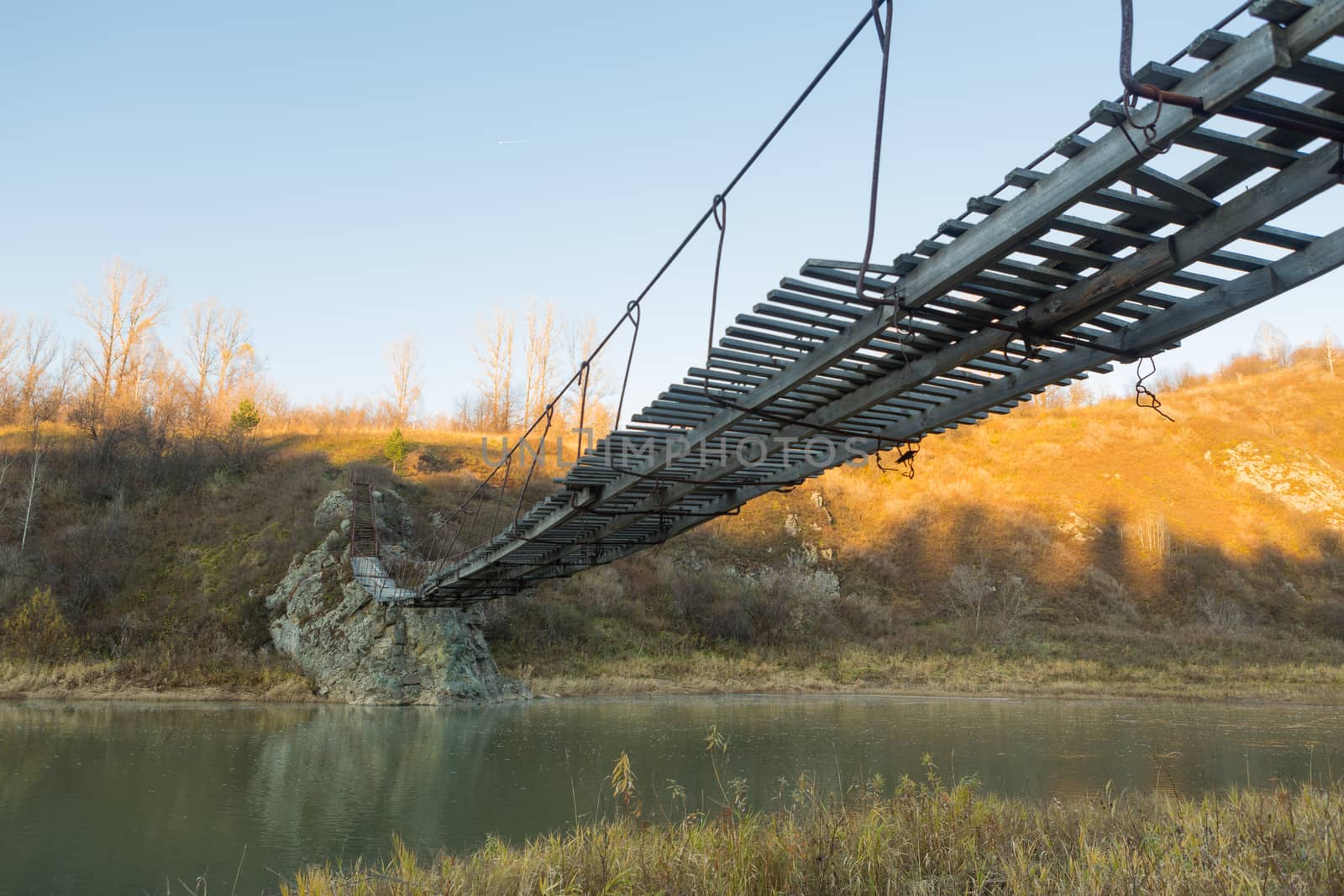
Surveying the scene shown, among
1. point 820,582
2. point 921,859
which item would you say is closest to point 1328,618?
point 820,582

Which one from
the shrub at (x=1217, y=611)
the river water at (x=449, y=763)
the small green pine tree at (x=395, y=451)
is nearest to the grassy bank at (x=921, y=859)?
the river water at (x=449, y=763)

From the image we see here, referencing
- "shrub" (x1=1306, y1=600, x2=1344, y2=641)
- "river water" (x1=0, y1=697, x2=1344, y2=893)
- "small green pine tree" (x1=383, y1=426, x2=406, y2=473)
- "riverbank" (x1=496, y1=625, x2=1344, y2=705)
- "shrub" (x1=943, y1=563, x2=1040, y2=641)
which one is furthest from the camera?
"small green pine tree" (x1=383, y1=426, x2=406, y2=473)

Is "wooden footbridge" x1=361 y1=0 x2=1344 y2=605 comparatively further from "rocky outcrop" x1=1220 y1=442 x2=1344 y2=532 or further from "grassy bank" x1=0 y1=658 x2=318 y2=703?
"rocky outcrop" x1=1220 y1=442 x2=1344 y2=532

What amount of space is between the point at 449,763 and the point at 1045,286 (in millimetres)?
9281

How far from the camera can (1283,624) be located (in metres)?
27.5

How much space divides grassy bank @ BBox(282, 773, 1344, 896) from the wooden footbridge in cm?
242

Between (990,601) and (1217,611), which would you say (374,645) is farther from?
(1217,611)

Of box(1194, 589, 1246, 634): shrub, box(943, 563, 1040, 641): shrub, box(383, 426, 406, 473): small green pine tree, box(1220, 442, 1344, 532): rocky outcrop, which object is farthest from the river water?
box(1220, 442, 1344, 532): rocky outcrop

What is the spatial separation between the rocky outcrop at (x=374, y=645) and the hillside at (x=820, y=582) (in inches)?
25.9

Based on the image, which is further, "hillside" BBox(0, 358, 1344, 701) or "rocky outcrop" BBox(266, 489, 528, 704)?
"hillside" BBox(0, 358, 1344, 701)

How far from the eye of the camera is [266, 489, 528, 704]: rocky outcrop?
1658 centimetres

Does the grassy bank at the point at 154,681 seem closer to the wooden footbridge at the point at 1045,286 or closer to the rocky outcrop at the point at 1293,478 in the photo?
the wooden footbridge at the point at 1045,286

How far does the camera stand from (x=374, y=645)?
17.0 m

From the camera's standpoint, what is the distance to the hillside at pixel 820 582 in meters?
18.8
